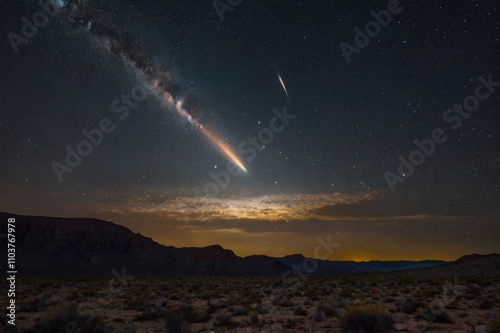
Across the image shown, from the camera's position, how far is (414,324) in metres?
11.5

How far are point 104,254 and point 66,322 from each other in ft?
412

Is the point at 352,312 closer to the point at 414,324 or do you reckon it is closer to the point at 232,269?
the point at 414,324

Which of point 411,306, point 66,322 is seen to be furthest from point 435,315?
point 66,322

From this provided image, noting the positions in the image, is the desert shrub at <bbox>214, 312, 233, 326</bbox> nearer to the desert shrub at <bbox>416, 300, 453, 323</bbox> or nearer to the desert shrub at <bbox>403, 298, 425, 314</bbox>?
the desert shrub at <bbox>416, 300, 453, 323</bbox>

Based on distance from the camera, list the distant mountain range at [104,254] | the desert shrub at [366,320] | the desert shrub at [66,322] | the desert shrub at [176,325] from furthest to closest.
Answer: the distant mountain range at [104,254], the desert shrub at [176,325], the desert shrub at [366,320], the desert shrub at [66,322]

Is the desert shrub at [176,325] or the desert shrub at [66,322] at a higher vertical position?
the desert shrub at [66,322]

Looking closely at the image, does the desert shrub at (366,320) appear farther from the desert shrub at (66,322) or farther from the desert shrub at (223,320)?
the desert shrub at (66,322)

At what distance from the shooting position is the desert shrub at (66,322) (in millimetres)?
9727

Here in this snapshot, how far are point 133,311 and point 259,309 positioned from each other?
553 centimetres

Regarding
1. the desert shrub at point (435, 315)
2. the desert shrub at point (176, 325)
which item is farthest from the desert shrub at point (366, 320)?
the desert shrub at point (176, 325)

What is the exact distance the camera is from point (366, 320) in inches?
402

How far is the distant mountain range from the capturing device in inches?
4058

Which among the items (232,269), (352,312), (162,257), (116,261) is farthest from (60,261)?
(352,312)

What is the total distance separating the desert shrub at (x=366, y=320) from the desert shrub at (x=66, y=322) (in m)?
7.14
